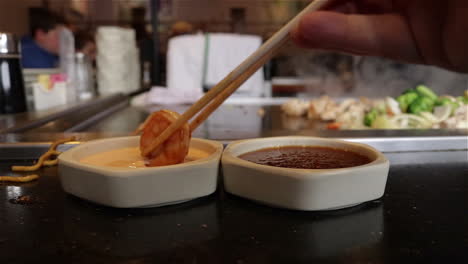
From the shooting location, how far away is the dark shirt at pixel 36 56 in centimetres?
428

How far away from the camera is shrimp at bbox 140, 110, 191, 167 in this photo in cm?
72

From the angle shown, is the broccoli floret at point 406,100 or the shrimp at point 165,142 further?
the broccoli floret at point 406,100

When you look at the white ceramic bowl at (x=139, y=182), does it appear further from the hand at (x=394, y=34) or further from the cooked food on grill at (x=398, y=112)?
the cooked food on grill at (x=398, y=112)

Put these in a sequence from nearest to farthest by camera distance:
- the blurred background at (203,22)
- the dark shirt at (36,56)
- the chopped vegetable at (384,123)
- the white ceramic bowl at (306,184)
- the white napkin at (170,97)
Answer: the white ceramic bowl at (306,184)
the chopped vegetable at (384,123)
the white napkin at (170,97)
the dark shirt at (36,56)
the blurred background at (203,22)

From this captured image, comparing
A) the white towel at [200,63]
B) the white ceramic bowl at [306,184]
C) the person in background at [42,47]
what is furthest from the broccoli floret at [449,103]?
the person in background at [42,47]

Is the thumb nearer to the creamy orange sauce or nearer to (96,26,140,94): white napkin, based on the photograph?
the creamy orange sauce

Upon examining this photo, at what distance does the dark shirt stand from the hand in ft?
13.6

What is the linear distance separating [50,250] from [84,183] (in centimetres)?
16

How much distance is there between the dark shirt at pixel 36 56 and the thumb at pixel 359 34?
4.14 meters

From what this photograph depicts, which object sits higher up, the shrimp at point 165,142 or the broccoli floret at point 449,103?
the shrimp at point 165,142

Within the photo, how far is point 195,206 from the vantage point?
0.69m

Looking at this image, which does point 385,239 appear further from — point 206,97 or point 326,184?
point 206,97

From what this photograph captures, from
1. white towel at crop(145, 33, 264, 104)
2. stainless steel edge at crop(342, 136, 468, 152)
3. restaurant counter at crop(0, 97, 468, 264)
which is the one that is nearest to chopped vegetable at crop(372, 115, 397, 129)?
stainless steel edge at crop(342, 136, 468, 152)

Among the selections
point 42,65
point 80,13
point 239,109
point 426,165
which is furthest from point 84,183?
point 80,13
